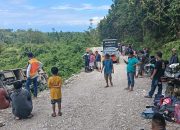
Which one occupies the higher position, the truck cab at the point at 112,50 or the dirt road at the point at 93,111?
the truck cab at the point at 112,50

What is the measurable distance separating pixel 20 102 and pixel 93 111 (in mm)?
2586

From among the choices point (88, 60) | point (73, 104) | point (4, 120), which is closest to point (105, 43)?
point (88, 60)

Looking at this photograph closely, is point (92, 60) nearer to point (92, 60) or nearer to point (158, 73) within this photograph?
point (92, 60)

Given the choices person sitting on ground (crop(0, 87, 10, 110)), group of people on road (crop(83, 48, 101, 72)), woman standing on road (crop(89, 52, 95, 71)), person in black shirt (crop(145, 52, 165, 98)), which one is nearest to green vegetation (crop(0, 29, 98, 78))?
group of people on road (crop(83, 48, 101, 72))

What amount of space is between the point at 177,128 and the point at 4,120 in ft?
19.1

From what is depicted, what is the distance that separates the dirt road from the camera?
1234cm

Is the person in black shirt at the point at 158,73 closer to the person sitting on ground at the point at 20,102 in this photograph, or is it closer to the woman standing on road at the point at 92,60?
the person sitting on ground at the point at 20,102

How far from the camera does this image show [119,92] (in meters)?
18.0

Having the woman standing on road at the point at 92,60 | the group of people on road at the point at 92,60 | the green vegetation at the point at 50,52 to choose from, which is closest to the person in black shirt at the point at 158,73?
the group of people on road at the point at 92,60

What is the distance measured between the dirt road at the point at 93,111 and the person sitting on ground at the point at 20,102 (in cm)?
28

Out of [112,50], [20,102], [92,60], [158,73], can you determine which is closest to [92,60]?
[92,60]

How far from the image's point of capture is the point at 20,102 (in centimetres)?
1337

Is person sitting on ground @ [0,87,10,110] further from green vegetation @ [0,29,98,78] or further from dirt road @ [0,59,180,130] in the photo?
green vegetation @ [0,29,98,78]

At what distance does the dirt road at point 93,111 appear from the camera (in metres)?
12.3
